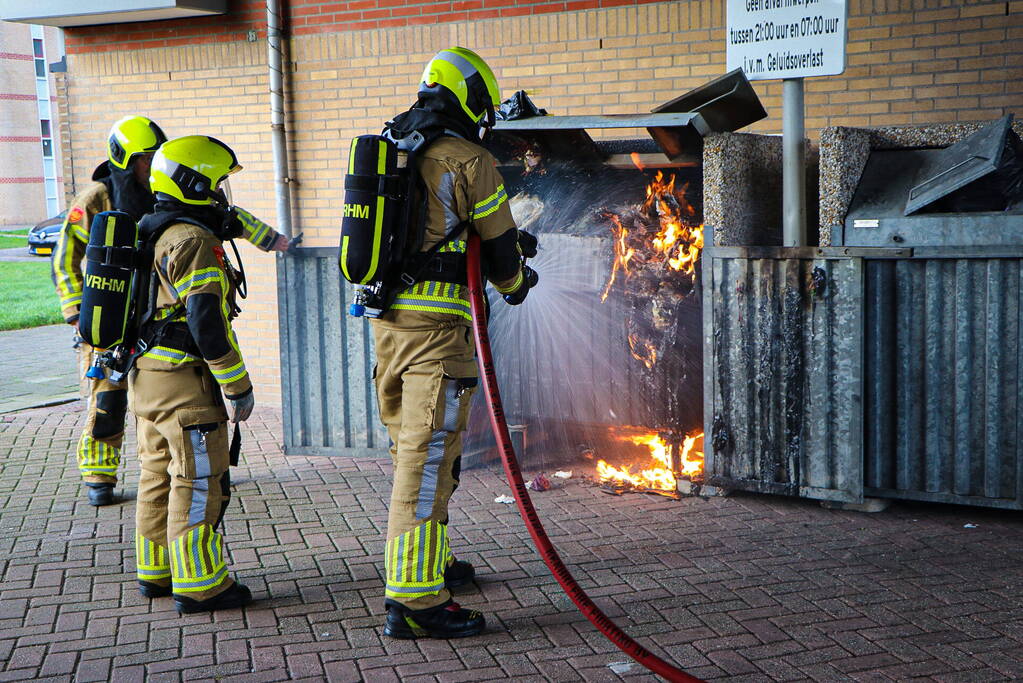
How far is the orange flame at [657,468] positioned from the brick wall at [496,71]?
2033mm

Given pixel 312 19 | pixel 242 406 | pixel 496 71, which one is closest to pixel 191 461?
pixel 242 406

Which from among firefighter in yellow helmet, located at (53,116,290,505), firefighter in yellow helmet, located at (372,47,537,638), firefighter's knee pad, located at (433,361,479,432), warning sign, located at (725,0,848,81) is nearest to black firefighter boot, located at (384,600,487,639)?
firefighter in yellow helmet, located at (372,47,537,638)

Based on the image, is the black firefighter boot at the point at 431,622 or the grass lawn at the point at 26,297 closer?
the black firefighter boot at the point at 431,622

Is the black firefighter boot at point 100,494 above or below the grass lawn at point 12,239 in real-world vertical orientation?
below

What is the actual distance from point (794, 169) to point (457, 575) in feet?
9.35

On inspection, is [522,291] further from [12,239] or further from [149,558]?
[12,239]

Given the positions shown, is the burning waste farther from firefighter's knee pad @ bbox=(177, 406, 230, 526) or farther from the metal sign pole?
firefighter's knee pad @ bbox=(177, 406, 230, 526)

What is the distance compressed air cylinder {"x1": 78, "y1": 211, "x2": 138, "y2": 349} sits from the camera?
13.8 ft

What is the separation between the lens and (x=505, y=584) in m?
4.61

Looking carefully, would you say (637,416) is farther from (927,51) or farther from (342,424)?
(927,51)

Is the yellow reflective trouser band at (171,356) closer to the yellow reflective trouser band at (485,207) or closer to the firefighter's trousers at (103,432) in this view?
the yellow reflective trouser band at (485,207)

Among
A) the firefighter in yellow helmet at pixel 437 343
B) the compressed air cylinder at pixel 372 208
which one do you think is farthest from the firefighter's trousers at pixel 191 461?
the compressed air cylinder at pixel 372 208

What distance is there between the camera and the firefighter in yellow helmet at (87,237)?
5.36m

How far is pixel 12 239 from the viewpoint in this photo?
31.0 meters
